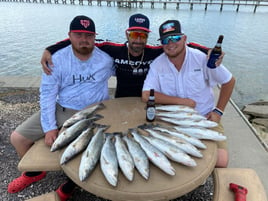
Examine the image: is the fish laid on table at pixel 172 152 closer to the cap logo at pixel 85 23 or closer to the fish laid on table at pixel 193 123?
the fish laid on table at pixel 193 123

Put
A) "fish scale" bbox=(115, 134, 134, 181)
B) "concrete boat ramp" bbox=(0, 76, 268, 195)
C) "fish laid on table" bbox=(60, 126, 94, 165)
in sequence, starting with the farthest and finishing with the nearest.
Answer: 1. "concrete boat ramp" bbox=(0, 76, 268, 195)
2. "fish laid on table" bbox=(60, 126, 94, 165)
3. "fish scale" bbox=(115, 134, 134, 181)

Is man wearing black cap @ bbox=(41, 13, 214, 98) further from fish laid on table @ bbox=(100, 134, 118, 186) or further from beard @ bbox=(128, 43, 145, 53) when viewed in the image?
fish laid on table @ bbox=(100, 134, 118, 186)

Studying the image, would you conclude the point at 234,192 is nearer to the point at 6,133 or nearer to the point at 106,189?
the point at 106,189

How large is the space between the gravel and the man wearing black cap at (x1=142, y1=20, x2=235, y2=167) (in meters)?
1.12

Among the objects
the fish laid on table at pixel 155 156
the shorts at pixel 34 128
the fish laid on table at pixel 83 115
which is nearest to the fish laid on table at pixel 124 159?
the fish laid on table at pixel 155 156

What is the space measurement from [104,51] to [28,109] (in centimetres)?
287

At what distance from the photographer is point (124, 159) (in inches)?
69.6

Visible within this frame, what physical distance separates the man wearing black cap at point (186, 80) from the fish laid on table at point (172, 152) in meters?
0.91

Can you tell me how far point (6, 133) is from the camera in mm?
4113

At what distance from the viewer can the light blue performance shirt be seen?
2.82 metres

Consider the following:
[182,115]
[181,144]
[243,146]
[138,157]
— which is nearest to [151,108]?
[182,115]

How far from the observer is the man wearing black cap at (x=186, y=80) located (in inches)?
A: 108

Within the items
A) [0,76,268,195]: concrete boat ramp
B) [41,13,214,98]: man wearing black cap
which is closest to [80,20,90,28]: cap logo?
[41,13,214,98]: man wearing black cap

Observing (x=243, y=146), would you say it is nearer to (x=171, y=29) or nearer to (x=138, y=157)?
(x=171, y=29)
